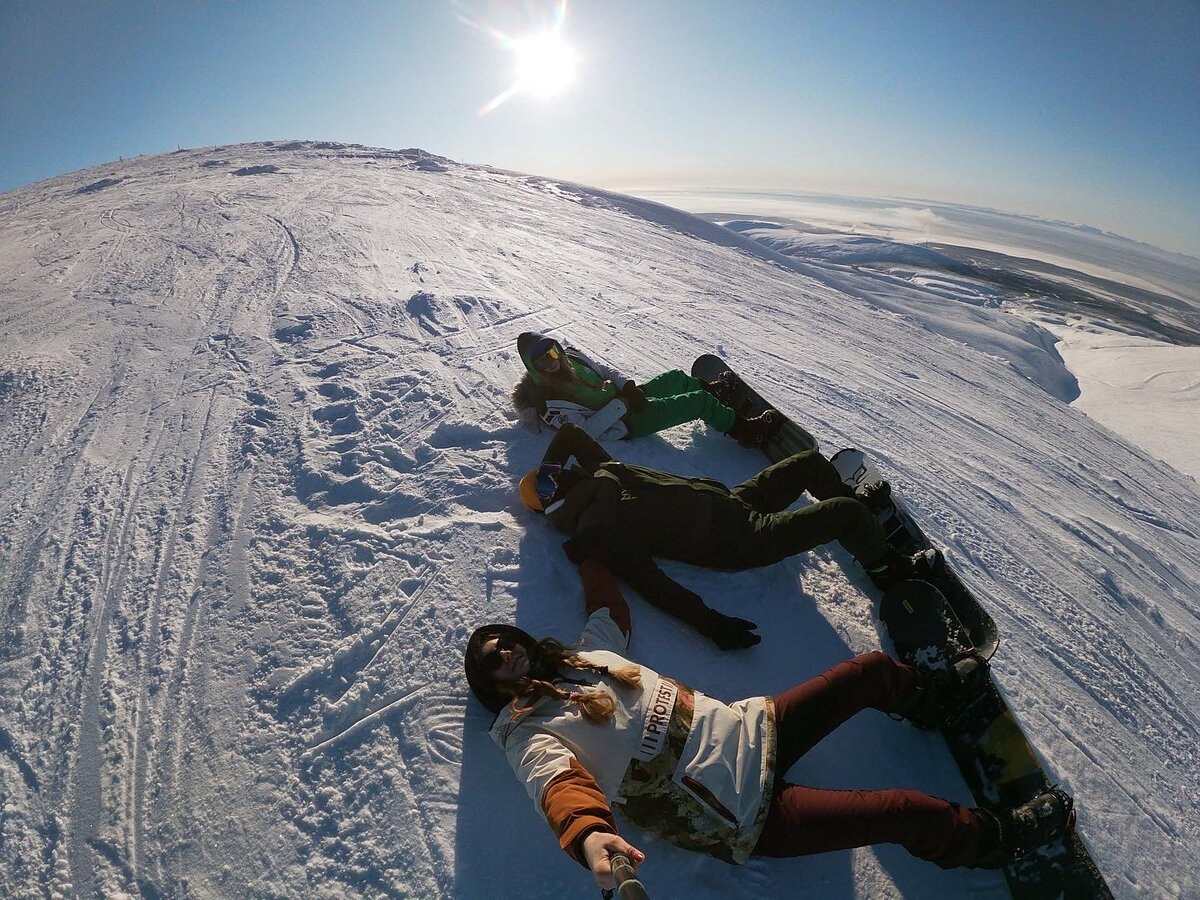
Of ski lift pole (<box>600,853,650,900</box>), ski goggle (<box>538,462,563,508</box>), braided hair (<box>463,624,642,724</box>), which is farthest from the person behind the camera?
ski goggle (<box>538,462,563,508</box>)

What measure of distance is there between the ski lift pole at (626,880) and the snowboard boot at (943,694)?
1516 millimetres

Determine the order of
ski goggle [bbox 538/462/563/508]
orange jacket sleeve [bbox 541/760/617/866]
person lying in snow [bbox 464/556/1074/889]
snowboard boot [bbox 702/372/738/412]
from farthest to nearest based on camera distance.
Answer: snowboard boot [bbox 702/372/738/412], ski goggle [bbox 538/462/563/508], person lying in snow [bbox 464/556/1074/889], orange jacket sleeve [bbox 541/760/617/866]

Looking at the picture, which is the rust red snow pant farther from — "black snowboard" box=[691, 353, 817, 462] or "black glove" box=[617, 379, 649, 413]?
"black glove" box=[617, 379, 649, 413]

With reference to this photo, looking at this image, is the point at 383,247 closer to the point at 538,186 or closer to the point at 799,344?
the point at 799,344

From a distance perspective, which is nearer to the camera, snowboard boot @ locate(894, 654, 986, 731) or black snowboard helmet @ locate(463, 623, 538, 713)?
black snowboard helmet @ locate(463, 623, 538, 713)

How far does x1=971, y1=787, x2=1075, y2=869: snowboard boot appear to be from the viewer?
193 cm

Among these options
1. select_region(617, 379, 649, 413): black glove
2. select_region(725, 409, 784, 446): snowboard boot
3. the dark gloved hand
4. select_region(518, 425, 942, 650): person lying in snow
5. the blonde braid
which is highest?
select_region(617, 379, 649, 413): black glove

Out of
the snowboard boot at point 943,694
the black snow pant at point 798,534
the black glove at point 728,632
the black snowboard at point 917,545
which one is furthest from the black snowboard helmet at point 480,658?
the black snowboard at point 917,545

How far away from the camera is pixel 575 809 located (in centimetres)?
159

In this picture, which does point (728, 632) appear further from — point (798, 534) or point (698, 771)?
point (698, 771)

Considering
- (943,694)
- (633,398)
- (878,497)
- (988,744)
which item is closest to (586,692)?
(943,694)

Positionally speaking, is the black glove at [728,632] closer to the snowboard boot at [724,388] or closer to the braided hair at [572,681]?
the braided hair at [572,681]

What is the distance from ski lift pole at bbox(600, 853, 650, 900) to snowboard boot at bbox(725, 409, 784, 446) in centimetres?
307

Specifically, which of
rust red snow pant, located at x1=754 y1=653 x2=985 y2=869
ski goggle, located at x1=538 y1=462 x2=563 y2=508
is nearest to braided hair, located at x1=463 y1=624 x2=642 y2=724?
rust red snow pant, located at x1=754 y1=653 x2=985 y2=869
